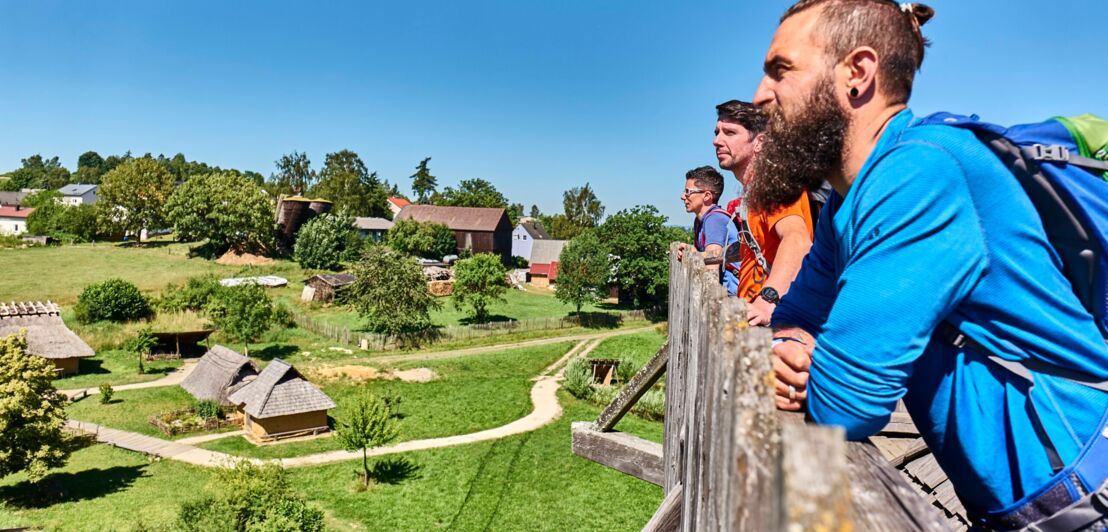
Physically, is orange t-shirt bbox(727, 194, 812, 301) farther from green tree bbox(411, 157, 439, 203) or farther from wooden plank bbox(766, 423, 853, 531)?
green tree bbox(411, 157, 439, 203)

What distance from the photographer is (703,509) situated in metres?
1.74

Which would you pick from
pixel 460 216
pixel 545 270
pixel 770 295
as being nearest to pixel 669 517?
pixel 770 295

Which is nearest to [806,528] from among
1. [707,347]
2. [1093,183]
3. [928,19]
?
[707,347]

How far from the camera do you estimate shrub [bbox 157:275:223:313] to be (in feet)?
142

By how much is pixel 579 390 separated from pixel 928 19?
30401 mm

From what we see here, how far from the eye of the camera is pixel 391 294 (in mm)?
40438

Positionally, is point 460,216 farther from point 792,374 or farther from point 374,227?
point 792,374

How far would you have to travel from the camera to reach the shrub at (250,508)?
47.0 ft

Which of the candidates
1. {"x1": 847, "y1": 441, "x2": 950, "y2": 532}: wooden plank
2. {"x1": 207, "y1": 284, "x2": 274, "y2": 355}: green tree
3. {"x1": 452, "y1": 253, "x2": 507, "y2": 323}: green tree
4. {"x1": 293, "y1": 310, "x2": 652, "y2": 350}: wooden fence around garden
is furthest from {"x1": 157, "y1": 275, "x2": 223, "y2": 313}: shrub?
{"x1": 847, "y1": 441, "x2": 950, "y2": 532}: wooden plank

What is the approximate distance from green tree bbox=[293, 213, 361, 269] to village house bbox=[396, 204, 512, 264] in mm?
8104

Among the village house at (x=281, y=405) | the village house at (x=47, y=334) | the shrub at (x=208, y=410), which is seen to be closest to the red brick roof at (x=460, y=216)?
the village house at (x=47, y=334)

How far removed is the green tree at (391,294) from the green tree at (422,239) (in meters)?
22.2

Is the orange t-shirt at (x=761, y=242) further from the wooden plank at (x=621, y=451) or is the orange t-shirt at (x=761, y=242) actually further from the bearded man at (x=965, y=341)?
the bearded man at (x=965, y=341)

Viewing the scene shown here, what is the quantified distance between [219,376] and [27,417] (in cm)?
1070
